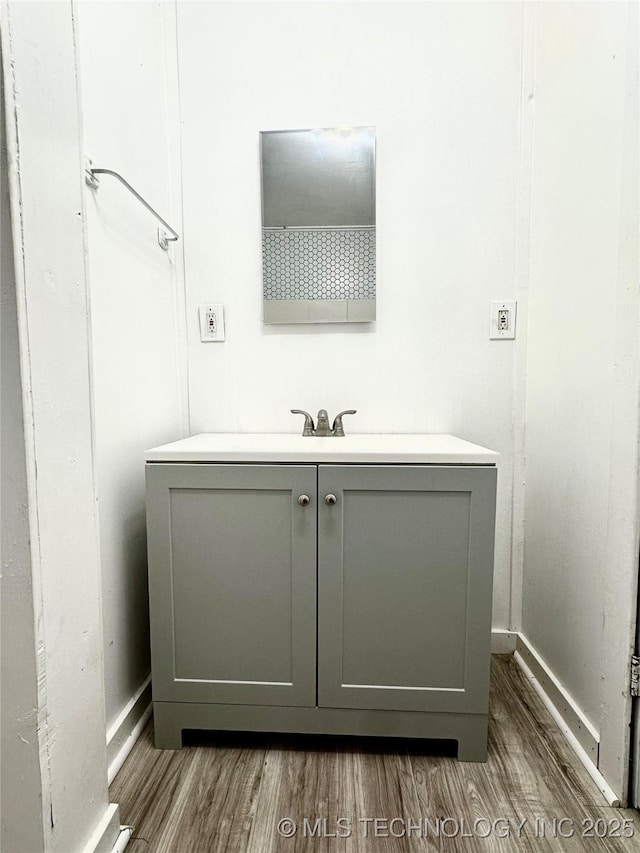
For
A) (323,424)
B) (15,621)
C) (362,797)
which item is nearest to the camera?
(15,621)

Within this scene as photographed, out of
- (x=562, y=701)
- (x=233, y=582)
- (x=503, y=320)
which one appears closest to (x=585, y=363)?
(x=503, y=320)

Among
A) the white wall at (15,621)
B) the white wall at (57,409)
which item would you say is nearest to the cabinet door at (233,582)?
the white wall at (57,409)

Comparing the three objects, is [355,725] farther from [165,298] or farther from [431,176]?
[431,176]

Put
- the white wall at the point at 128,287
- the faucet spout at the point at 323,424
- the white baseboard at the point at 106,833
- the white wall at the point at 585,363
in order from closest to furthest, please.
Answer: the white baseboard at the point at 106,833 < the white wall at the point at 585,363 < the white wall at the point at 128,287 < the faucet spout at the point at 323,424

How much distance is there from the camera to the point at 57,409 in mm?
704

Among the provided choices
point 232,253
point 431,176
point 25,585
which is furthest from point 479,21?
point 25,585

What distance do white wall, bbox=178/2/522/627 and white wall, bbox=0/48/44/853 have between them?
2.94 ft

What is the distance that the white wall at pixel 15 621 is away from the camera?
616 mm

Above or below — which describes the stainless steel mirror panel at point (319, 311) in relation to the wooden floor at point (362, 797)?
above

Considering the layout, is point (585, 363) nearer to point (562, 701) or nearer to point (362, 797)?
point (562, 701)

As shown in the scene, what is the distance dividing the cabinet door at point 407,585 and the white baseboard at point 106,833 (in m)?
0.49

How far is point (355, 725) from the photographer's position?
3.51ft

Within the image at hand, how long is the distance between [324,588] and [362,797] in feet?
1.47

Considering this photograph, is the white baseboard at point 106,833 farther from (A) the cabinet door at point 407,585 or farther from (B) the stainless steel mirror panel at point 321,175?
(B) the stainless steel mirror panel at point 321,175
